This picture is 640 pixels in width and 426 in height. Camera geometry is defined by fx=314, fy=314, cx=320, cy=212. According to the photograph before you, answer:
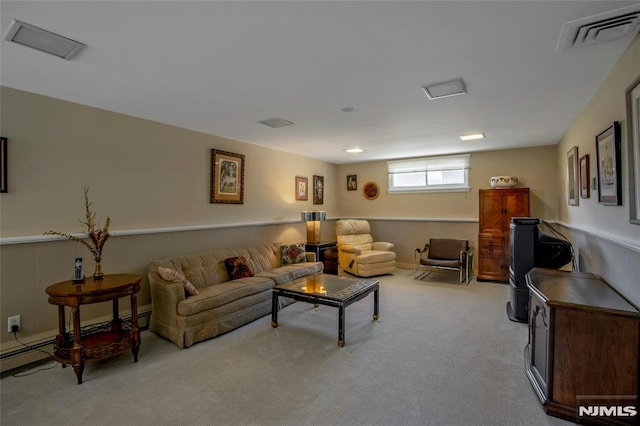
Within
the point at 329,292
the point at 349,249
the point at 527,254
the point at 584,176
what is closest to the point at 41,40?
the point at 329,292

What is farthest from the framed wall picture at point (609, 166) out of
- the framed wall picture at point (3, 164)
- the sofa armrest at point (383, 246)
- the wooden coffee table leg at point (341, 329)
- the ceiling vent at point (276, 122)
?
the framed wall picture at point (3, 164)

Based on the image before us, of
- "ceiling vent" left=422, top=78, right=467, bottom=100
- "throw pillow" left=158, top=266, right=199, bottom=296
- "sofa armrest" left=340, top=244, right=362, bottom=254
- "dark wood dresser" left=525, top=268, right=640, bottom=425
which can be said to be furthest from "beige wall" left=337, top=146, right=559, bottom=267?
"throw pillow" left=158, top=266, right=199, bottom=296

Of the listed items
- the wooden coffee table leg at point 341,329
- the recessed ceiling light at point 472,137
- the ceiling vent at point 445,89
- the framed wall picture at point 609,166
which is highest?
the recessed ceiling light at point 472,137

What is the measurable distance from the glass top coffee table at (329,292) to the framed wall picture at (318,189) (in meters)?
2.99

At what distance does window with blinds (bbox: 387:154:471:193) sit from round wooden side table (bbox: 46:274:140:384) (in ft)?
17.9

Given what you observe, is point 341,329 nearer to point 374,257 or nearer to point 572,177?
point 374,257

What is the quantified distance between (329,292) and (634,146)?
2684 millimetres

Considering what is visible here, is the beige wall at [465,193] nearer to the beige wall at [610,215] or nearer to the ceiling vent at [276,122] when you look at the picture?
the beige wall at [610,215]

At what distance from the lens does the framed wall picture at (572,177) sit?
3727 mm

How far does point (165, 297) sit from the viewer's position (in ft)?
10.6

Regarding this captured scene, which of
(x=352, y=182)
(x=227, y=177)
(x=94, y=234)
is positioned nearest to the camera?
(x=94, y=234)

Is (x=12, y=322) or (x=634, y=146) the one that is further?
(x=12, y=322)

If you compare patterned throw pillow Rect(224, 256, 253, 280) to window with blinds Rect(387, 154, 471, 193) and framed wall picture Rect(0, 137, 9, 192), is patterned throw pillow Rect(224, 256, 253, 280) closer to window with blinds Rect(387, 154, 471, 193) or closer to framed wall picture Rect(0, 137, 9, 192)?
framed wall picture Rect(0, 137, 9, 192)

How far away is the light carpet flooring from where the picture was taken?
6.69 ft
